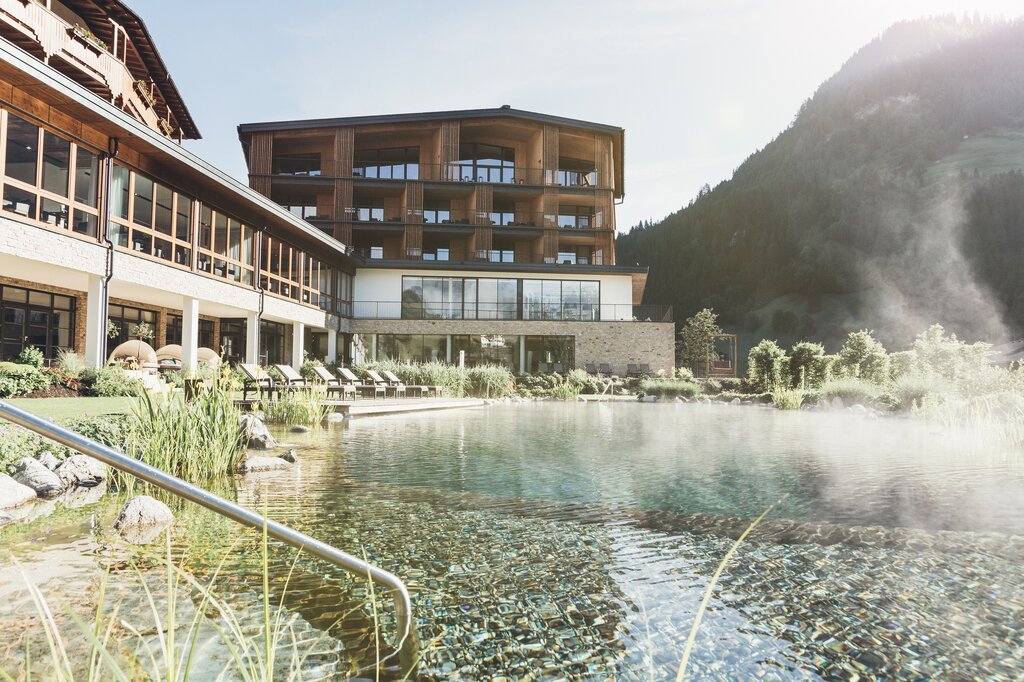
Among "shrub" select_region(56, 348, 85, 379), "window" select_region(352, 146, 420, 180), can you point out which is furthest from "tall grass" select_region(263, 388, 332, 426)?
"window" select_region(352, 146, 420, 180)

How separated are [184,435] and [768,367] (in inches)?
750

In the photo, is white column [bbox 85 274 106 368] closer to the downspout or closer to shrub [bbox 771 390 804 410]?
the downspout

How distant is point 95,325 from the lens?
1162 centimetres

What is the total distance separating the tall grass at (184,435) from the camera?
17.0 ft

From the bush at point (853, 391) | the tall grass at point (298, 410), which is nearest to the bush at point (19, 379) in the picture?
the tall grass at point (298, 410)

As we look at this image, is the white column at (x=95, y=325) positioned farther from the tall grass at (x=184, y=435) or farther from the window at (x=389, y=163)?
the window at (x=389, y=163)

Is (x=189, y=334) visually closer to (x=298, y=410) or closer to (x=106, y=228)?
(x=106, y=228)

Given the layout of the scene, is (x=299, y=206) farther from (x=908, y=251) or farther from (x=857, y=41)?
(x=857, y=41)

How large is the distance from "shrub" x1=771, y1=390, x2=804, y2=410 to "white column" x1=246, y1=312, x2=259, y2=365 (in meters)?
15.0

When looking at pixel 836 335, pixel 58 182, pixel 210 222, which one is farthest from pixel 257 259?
pixel 836 335

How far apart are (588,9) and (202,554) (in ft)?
43.5

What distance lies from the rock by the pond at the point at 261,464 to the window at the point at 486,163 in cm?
2581

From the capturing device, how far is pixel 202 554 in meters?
3.29

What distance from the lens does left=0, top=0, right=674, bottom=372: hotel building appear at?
1133cm
